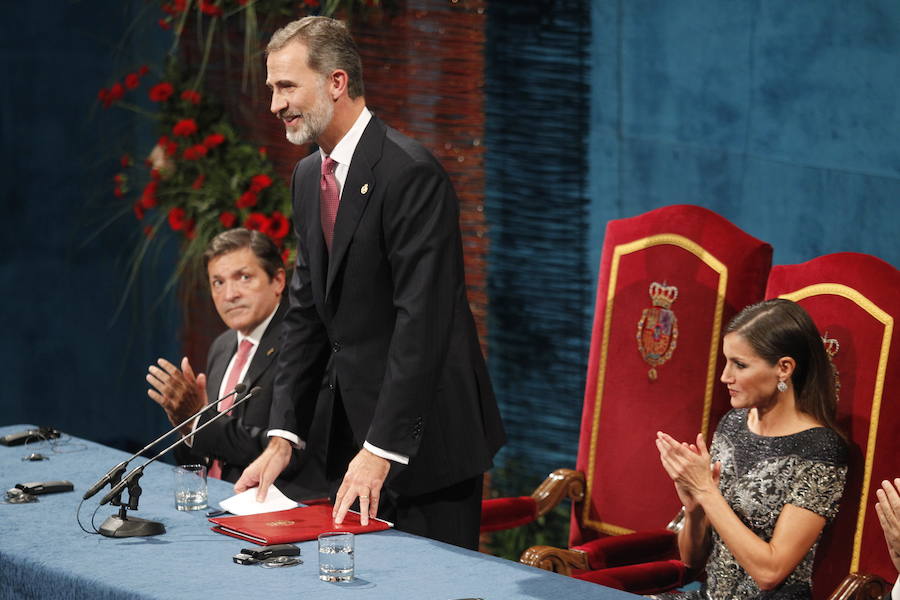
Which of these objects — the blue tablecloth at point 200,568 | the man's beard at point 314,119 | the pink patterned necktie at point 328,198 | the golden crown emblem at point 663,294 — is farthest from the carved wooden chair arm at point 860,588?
the man's beard at point 314,119

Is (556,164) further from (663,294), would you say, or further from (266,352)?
(266,352)

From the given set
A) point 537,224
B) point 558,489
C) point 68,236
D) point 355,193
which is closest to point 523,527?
point 558,489

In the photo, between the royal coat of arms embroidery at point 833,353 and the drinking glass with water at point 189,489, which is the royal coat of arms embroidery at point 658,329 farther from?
the drinking glass with water at point 189,489

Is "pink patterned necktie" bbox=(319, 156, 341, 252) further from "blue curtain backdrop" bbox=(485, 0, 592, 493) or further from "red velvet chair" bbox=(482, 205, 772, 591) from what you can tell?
"blue curtain backdrop" bbox=(485, 0, 592, 493)

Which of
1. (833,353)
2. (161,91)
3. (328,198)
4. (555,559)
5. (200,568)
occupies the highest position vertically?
(161,91)

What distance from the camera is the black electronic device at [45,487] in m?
2.69

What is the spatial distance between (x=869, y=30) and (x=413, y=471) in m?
1.60

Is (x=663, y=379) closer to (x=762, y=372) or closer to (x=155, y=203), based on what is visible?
(x=762, y=372)

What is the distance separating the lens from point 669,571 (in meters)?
2.83

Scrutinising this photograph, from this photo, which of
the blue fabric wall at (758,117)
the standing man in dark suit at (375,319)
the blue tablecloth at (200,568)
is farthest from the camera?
the blue fabric wall at (758,117)

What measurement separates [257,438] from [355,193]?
972mm

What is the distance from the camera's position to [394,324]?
258 cm

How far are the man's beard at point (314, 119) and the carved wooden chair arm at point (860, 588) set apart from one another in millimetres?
1389

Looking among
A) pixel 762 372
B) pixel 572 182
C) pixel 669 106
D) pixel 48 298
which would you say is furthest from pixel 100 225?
pixel 762 372
